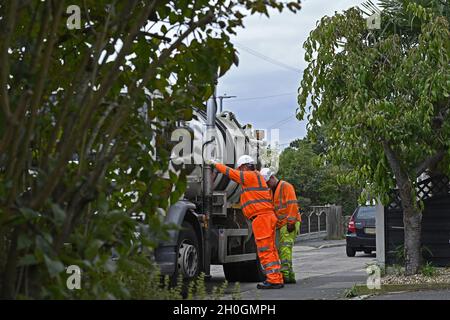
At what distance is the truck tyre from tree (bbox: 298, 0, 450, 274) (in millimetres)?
2527

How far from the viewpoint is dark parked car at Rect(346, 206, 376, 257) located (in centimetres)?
2245

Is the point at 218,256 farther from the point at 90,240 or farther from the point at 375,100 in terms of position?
the point at 90,240

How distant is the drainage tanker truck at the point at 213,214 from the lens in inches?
422

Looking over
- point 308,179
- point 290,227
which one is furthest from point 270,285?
point 308,179

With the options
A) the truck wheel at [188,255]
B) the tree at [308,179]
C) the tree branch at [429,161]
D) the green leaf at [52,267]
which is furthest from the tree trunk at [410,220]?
the tree at [308,179]

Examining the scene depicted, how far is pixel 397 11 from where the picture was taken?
40.8ft

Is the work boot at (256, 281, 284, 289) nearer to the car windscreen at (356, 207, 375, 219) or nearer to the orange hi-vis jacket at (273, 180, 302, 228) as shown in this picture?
the orange hi-vis jacket at (273, 180, 302, 228)

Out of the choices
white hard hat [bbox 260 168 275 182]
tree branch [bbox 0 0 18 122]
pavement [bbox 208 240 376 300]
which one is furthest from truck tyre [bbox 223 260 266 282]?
tree branch [bbox 0 0 18 122]

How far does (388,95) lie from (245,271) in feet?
12.9

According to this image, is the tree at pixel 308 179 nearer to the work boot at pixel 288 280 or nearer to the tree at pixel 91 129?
the work boot at pixel 288 280

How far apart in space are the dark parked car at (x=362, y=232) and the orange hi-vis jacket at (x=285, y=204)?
926cm

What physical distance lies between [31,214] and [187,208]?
7.85 metres

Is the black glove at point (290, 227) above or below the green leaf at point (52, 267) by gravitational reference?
above

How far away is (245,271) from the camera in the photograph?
1386 centimetres
